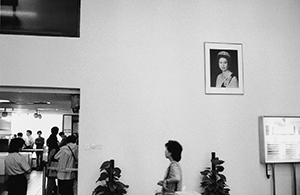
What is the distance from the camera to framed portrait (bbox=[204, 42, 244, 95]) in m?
6.48

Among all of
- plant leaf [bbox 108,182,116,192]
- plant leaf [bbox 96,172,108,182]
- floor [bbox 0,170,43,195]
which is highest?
plant leaf [bbox 96,172,108,182]

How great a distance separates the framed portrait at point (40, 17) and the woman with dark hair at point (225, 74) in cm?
269

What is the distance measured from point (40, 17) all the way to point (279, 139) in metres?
4.89

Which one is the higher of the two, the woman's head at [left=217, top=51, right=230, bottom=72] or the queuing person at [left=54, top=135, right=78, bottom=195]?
the woman's head at [left=217, top=51, right=230, bottom=72]

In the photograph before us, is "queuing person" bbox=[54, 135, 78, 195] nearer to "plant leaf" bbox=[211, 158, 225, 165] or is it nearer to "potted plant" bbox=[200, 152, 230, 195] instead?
"potted plant" bbox=[200, 152, 230, 195]

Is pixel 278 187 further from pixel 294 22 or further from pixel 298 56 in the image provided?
pixel 294 22

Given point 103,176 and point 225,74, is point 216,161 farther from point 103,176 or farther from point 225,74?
point 103,176

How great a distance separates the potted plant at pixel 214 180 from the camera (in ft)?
19.6

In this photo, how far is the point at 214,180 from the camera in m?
6.01

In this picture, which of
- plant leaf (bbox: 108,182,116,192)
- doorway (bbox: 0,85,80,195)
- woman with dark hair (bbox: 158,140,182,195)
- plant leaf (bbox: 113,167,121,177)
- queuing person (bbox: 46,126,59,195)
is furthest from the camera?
queuing person (bbox: 46,126,59,195)

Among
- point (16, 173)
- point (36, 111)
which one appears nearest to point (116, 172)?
point (16, 173)

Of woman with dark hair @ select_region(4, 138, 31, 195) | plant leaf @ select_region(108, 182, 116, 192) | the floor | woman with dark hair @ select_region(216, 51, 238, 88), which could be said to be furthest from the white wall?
the floor


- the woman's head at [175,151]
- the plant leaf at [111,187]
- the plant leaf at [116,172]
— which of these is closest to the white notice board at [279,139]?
the woman's head at [175,151]

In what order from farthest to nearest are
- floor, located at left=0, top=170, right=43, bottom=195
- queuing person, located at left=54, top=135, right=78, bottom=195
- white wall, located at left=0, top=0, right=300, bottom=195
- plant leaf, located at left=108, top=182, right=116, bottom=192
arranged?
floor, located at left=0, top=170, right=43, bottom=195, queuing person, located at left=54, top=135, right=78, bottom=195, white wall, located at left=0, top=0, right=300, bottom=195, plant leaf, located at left=108, top=182, right=116, bottom=192
